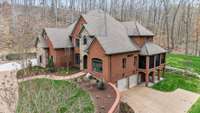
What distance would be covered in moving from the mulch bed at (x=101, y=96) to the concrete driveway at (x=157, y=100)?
222 cm

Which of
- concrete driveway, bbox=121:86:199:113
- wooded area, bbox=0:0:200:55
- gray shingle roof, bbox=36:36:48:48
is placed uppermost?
wooded area, bbox=0:0:200:55

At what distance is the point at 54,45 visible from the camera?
2489 cm

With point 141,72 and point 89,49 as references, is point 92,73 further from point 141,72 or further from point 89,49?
point 141,72

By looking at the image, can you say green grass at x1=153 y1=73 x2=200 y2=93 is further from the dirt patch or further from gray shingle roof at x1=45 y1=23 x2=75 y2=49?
the dirt patch

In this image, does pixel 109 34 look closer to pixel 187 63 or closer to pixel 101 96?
pixel 101 96

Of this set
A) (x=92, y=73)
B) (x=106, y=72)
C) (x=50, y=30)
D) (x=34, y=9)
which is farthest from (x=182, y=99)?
(x=34, y=9)

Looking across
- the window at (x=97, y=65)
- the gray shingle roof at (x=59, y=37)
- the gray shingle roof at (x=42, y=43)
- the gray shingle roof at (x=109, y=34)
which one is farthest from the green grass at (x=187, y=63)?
the gray shingle roof at (x=42, y=43)

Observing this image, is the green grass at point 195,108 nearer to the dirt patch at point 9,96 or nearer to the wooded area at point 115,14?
the dirt patch at point 9,96

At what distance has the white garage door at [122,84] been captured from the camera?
20562 millimetres

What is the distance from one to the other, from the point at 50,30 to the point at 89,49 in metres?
8.44

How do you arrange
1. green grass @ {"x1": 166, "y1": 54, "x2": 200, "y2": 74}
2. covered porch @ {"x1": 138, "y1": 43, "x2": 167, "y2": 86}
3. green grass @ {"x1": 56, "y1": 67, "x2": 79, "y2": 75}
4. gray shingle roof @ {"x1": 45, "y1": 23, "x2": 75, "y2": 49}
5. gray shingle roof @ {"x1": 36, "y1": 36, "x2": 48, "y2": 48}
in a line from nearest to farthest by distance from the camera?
covered porch @ {"x1": 138, "y1": 43, "x2": 167, "y2": 86} → green grass @ {"x1": 56, "y1": 67, "x2": 79, "y2": 75} → gray shingle roof @ {"x1": 45, "y1": 23, "x2": 75, "y2": 49} → gray shingle roof @ {"x1": 36, "y1": 36, "x2": 48, "y2": 48} → green grass @ {"x1": 166, "y1": 54, "x2": 200, "y2": 74}

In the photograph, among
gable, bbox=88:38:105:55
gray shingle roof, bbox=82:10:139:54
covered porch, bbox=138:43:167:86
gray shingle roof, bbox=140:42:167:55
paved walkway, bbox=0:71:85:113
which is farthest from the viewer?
gray shingle roof, bbox=140:42:167:55

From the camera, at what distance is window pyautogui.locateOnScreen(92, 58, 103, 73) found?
67.3ft

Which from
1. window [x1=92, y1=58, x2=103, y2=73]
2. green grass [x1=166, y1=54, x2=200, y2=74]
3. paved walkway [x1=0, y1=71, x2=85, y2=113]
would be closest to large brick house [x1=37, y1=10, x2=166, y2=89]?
window [x1=92, y1=58, x2=103, y2=73]
